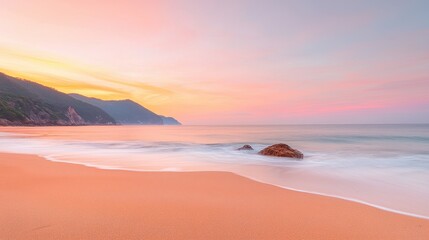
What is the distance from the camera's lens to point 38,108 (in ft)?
336

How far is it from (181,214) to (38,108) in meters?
124

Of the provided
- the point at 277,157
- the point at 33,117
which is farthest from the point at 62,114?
the point at 277,157

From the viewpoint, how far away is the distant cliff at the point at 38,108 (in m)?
83.2

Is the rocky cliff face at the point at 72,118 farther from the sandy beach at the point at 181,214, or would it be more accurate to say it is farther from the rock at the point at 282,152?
the sandy beach at the point at 181,214

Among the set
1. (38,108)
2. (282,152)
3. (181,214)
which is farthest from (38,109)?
(181,214)

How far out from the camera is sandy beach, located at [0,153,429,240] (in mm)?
3176

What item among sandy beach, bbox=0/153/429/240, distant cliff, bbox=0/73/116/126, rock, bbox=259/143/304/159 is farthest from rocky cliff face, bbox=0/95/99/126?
sandy beach, bbox=0/153/429/240

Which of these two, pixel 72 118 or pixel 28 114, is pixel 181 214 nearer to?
pixel 28 114

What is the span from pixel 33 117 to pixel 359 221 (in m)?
117

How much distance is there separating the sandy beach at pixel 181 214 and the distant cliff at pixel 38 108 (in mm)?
94140

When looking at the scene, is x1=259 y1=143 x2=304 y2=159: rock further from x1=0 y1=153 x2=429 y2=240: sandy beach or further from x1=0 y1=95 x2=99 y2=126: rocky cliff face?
x1=0 y1=95 x2=99 y2=126: rocky cliff face

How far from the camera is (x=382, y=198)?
17.1ft

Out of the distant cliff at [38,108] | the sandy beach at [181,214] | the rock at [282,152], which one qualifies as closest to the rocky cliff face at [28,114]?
the distant cliff at [38,108]

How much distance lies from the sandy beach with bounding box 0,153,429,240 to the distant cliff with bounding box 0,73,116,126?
94.1 m
